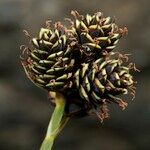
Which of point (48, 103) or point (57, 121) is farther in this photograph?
point (48, 103)

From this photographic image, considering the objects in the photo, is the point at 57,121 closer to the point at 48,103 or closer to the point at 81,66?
the point at 81,66

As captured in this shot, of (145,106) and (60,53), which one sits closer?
(60,53)

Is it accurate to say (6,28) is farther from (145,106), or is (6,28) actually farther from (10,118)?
(145,106)

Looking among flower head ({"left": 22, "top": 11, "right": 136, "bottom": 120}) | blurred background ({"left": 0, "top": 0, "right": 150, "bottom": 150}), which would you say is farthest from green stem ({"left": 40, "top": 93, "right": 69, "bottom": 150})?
blurred background ({"left": 0, "top": 0, "right": 150, "bottom": 150})

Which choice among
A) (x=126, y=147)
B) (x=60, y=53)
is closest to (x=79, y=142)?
(x=126, y=147)

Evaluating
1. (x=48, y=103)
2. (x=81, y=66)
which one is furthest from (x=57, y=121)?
(x=48, y=103)

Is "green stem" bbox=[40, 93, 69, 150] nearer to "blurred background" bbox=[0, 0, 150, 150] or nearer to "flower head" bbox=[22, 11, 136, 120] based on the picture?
"flower head" bbox=[22, 11, 136, 120]

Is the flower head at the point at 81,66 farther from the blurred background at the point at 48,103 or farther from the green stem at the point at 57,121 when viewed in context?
the blurred background at the point at 48,103

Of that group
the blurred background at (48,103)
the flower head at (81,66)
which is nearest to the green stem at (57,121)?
the flower head at (81,66)
